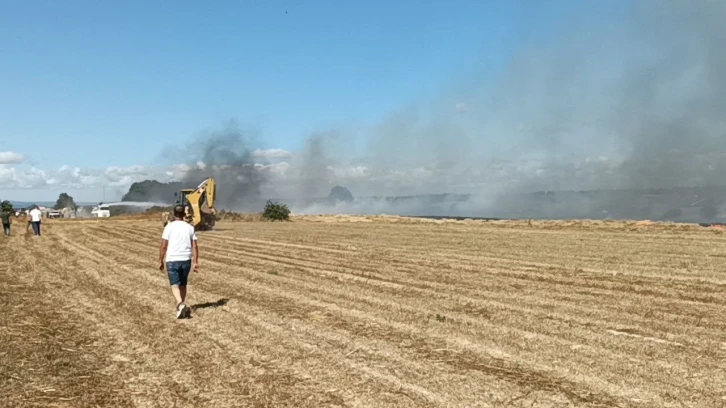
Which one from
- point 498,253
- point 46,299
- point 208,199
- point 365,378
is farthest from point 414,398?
point 208,199

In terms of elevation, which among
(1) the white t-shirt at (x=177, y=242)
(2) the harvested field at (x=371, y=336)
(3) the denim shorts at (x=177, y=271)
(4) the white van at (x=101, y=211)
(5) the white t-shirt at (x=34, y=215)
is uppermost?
(4) the white van at (x=101, y=211)

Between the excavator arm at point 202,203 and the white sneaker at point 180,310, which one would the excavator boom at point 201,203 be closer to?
the excavator arm at point 202,203

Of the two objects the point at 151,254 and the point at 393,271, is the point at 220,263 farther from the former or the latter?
the point at 393,271

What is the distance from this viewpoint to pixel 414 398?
273 inches

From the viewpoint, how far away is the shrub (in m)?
73.5

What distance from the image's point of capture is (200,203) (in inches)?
1649

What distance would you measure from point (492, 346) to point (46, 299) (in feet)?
33.7

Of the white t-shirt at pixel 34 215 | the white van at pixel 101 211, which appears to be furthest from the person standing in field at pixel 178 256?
the white van at pixel 101 211

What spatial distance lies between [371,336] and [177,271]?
410 centimetres

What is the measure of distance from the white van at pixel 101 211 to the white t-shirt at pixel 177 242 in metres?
92.1

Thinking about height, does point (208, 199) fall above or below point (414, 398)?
above

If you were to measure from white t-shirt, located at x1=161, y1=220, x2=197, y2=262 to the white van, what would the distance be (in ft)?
302

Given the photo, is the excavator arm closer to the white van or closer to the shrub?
the shrub

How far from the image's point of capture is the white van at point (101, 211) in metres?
98.6
